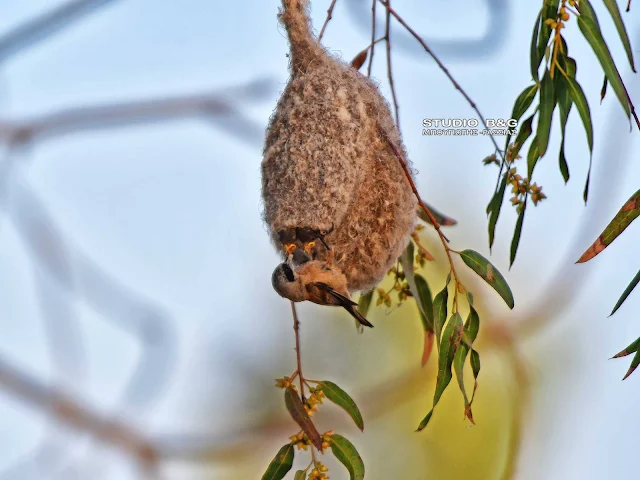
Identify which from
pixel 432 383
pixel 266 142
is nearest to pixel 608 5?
pixel 266 142

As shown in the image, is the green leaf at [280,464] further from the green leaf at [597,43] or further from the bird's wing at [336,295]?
the green leaf at [597,43]

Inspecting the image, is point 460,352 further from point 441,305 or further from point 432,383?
point 432,383

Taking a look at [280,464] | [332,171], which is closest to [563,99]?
[332,171]

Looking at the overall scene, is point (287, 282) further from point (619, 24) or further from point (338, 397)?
point (619, 24)

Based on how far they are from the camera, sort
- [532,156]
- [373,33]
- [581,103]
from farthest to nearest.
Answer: [373,33] < [532,156] < [581,103]

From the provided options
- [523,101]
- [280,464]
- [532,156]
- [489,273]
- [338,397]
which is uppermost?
[523,101]
